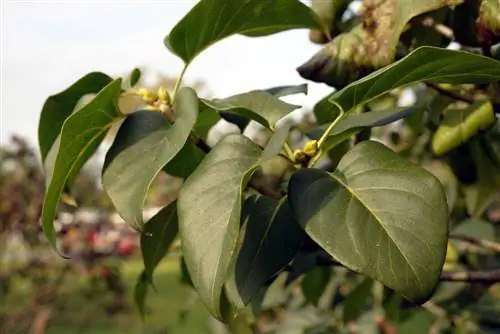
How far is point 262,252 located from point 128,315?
216 inches

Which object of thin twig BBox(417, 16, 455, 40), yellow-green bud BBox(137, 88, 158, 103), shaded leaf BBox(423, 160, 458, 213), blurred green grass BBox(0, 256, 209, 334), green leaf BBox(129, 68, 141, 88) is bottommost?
blurred green grass BBox(0, 256, 209, 334)

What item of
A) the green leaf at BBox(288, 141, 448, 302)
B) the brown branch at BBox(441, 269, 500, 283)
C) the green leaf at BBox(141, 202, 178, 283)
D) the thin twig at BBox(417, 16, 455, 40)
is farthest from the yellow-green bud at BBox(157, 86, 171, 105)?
the brown branch at BBox(441, 269, 500, 283)

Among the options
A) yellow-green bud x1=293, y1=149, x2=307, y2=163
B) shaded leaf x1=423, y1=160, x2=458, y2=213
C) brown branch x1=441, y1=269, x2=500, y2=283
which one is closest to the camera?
yellow-green bud x1=293, y1=149, x2=307, y2=163

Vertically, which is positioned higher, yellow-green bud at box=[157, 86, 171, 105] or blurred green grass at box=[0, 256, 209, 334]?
yellow-green bud at box=[157, 86, 171, 105]

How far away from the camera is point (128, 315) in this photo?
6094 mm

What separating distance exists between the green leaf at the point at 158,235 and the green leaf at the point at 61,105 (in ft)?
0.54

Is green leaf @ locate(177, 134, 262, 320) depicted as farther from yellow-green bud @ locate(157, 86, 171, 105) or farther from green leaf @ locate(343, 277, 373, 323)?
green leaf @ locate(343, 277, 373, 323)

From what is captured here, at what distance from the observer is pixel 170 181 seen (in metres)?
4.09

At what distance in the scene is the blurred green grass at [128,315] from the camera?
16.3ft

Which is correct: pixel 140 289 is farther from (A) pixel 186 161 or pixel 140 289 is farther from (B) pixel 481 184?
(B) pixel 481 184

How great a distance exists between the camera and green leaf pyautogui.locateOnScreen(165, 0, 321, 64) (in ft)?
2.88

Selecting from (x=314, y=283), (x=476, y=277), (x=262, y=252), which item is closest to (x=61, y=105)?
(x=262, y=252)

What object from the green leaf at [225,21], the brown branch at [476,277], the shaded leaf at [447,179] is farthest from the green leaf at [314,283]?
the green leaf at [225,21]

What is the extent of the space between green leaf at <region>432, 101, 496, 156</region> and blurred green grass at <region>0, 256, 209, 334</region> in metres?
1.13
